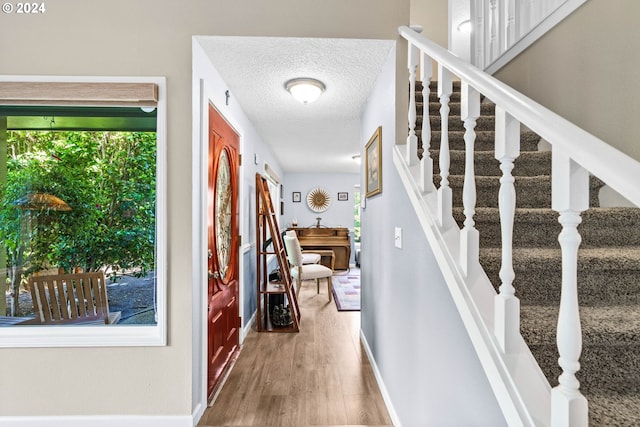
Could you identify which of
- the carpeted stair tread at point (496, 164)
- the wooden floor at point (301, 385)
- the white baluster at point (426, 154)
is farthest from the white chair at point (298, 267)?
the white baluster at point (426, 154)

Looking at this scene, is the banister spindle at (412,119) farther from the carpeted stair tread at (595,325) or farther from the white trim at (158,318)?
the white trim at (158,318)

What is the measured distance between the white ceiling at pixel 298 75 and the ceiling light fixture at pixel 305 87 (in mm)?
48

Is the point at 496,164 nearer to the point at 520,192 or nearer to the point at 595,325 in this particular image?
the point at 520,192

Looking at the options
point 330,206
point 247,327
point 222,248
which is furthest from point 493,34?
point 330,206

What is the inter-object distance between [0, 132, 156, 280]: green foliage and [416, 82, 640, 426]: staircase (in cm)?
171

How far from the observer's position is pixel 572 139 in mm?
622

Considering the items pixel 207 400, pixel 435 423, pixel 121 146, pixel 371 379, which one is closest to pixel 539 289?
pixel 435 423

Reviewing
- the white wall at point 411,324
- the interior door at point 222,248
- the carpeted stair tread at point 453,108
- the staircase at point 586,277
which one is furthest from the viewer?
the carpeted stair tread at point 453,108

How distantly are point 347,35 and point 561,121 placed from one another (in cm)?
140

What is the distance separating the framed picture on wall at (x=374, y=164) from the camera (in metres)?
2.11

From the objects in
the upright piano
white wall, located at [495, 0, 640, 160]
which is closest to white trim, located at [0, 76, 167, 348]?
white wall, located at [495, 0, 640, 160]

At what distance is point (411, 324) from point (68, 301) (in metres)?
1.93

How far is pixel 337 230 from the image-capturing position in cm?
661

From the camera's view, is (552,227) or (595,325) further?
(552,227)
